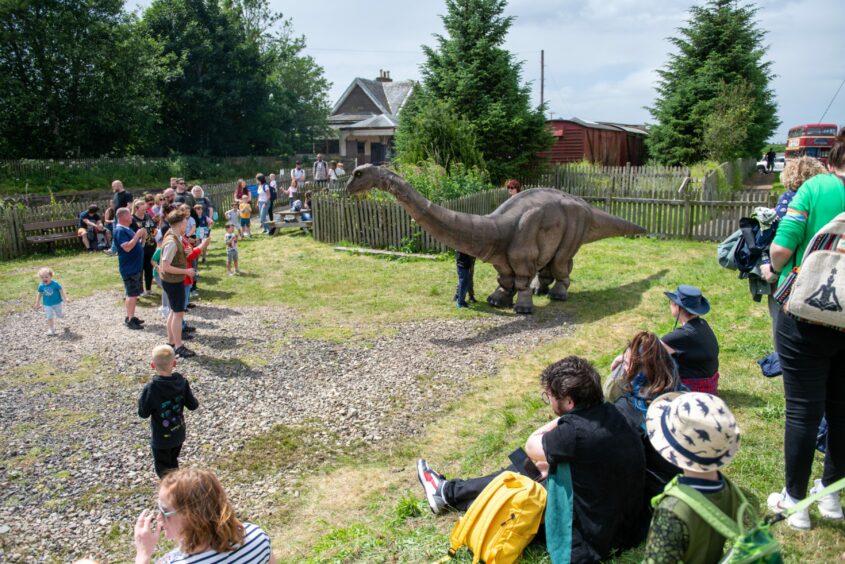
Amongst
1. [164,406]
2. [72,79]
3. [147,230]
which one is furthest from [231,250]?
[72,79]

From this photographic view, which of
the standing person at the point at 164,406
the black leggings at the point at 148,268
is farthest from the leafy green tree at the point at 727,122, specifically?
the standing person at the point at 164,406

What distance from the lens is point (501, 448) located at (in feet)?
17.4

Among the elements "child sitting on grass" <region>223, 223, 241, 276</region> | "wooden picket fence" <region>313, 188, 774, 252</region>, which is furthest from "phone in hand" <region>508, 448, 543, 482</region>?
"wooden picket fence" <region>313, 188, 774, 252</region>

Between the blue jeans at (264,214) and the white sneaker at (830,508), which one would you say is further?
the blue jeans at (264,214)

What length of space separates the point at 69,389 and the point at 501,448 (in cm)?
520

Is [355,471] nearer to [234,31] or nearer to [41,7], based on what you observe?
[41,7]

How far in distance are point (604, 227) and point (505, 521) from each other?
8.75 metres

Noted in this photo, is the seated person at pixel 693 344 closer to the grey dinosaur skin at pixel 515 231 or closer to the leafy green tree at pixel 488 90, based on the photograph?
the grey dinosaur skin at pixel 515 231

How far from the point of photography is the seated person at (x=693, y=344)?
5016mm

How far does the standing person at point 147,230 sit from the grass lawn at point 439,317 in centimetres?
99

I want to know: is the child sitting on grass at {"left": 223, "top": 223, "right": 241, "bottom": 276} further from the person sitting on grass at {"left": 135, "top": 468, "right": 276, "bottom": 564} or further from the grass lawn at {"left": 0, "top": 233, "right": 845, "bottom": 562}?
the person sitting on grass at {"left": 135, "top": 468, "right": 276, "bottom": 564}

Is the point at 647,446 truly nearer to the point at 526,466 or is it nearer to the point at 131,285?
the point at 526,466

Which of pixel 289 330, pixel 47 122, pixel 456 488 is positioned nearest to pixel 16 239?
pixel 289 330

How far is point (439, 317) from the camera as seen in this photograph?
9688mm
